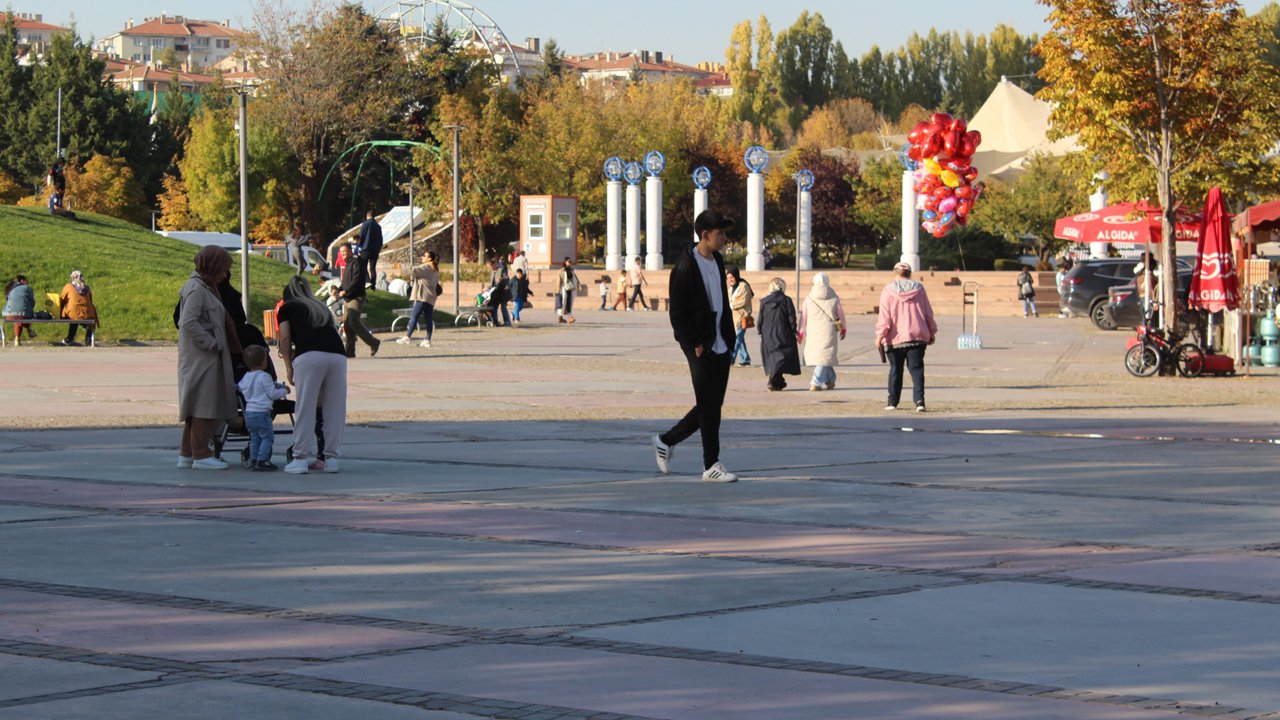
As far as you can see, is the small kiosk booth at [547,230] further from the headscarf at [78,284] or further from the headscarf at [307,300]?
the headscarf at [307,300]

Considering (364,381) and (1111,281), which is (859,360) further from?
(1111,281)

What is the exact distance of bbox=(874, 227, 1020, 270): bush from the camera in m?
68.8

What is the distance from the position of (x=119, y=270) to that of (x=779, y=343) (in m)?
18.1

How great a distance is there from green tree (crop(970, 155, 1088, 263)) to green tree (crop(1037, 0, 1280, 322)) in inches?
1702

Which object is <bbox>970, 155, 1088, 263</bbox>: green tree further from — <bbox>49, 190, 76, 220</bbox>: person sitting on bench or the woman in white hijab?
the woman in white hijab

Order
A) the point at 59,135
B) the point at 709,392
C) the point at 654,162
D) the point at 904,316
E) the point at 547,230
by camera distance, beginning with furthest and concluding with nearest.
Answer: the point at 59,135, the point at 547,230, the point at 654,162, the point at 904,316, the point at 709,392

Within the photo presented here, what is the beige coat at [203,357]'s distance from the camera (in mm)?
12703

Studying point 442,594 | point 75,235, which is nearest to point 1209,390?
point 442,594

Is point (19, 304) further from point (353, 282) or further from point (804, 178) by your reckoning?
point (804, 178)

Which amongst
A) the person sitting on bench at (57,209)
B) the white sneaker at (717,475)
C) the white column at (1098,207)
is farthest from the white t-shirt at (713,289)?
the white column at (1098,207)

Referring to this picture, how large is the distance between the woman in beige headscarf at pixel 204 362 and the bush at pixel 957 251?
55401mm

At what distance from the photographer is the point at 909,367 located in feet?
60.9

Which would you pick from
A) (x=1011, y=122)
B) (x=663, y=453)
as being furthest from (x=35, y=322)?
(x=1011, y=122)

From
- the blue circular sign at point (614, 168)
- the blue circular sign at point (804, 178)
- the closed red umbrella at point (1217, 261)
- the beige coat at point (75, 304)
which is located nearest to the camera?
the closed red umbrella at point (1217, 261)
